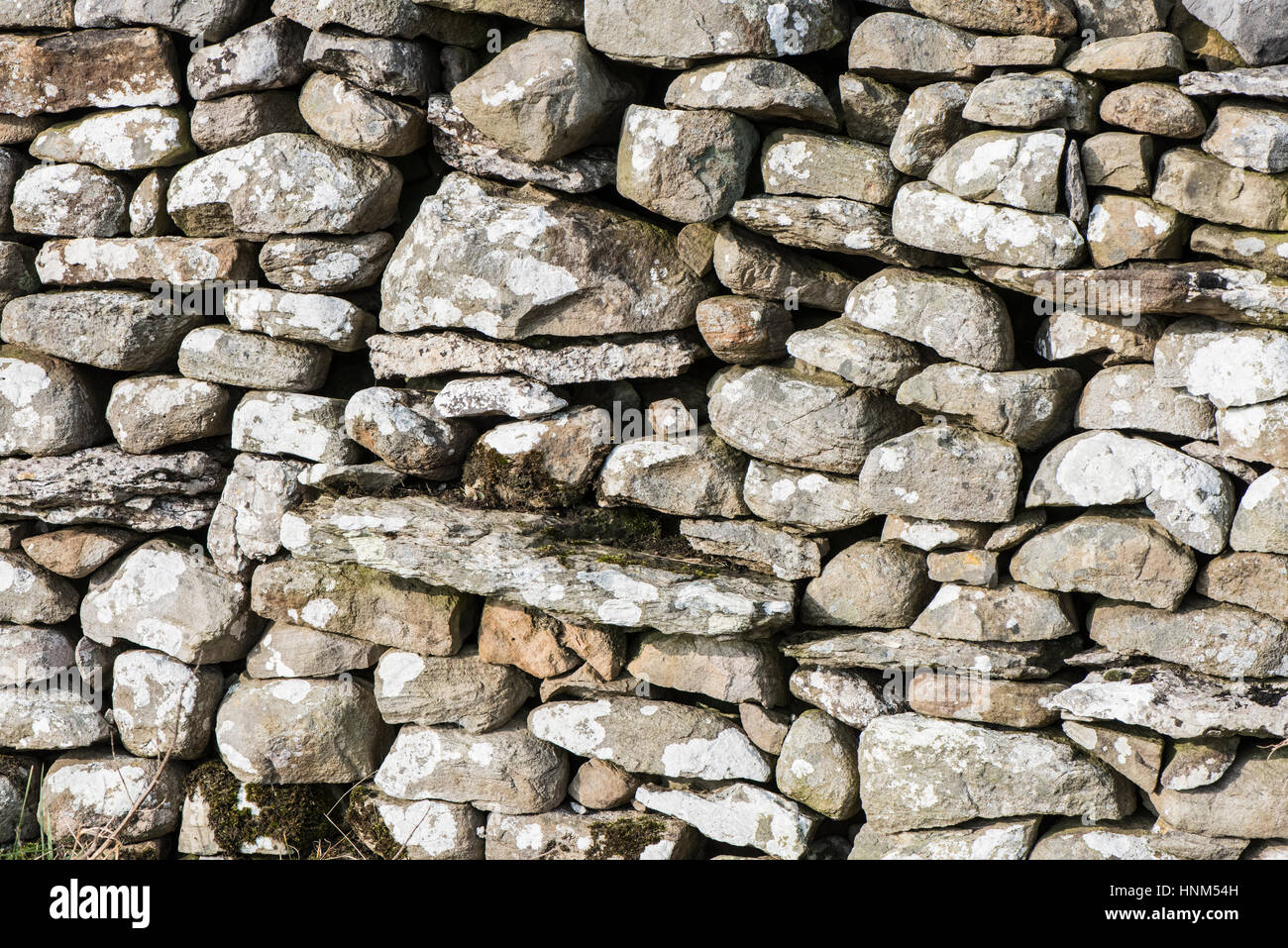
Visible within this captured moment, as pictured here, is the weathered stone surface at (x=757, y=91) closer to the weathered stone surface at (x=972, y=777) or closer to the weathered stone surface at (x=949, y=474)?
the weathered stone surface at (x=949, y=474)

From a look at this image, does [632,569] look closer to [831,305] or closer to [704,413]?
[704,413]

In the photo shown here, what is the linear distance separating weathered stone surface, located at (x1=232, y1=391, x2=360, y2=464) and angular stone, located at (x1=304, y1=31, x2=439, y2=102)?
1.44 m

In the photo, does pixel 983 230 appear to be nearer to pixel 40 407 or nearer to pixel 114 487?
pixel 114 487

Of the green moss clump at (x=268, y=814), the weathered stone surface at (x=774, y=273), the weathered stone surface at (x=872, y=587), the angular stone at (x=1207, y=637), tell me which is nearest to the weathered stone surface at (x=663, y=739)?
the weathered stone surface at (x=872, y=587)

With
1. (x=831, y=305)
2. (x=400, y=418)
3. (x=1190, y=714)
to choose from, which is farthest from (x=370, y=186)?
(x=1190, y=714)

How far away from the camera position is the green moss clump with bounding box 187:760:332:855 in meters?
5.07

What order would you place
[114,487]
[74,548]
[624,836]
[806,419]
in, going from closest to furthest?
[806,419]
[624,836]
[114,487]
[74,548]

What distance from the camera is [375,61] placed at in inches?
179

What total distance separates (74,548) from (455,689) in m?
2.01

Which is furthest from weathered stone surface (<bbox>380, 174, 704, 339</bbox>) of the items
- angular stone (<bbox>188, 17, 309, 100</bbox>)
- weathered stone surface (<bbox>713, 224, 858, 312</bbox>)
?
angular stone (<bbox>188, 17, 309, 100</bbox>)

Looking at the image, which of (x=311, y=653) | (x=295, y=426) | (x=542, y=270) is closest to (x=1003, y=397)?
(x=542, y=270)

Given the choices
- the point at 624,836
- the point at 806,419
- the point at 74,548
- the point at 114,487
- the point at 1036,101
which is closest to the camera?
the point at 1036,101

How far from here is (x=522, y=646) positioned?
4.83m

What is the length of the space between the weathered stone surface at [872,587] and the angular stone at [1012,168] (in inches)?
57.9
